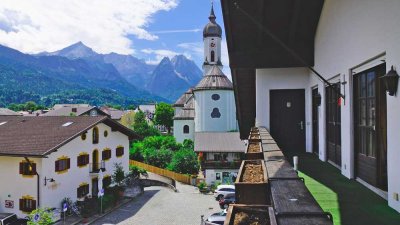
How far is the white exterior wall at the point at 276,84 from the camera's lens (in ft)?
31.7

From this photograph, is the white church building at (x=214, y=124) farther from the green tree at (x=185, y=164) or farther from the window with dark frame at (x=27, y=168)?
the window with dark frame at (x=27, y=168)

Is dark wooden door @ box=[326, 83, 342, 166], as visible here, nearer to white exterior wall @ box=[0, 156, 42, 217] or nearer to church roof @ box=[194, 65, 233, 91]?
white exterior wall @ box=[0, 156, 42, 217]

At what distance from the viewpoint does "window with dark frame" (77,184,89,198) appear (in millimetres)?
21464

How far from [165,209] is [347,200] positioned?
64.8 ft

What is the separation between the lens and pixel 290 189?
2.62 metres

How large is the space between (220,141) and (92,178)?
13.3m

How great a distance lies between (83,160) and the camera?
864 inches

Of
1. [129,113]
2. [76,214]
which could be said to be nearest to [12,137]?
[76,214]

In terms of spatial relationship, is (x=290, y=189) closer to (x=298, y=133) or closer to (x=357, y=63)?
(x=357, y=63)

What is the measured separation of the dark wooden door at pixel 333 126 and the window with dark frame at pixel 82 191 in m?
17.9

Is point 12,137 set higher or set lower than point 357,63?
lower

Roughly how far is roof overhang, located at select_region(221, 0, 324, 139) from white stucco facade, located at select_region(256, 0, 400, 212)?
44cm

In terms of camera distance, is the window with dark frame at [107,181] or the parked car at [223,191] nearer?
the parked car at [223,191]

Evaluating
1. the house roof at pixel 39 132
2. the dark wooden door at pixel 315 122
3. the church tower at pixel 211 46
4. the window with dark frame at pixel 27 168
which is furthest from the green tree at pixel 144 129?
the dark wooden door at pixel 315 122
